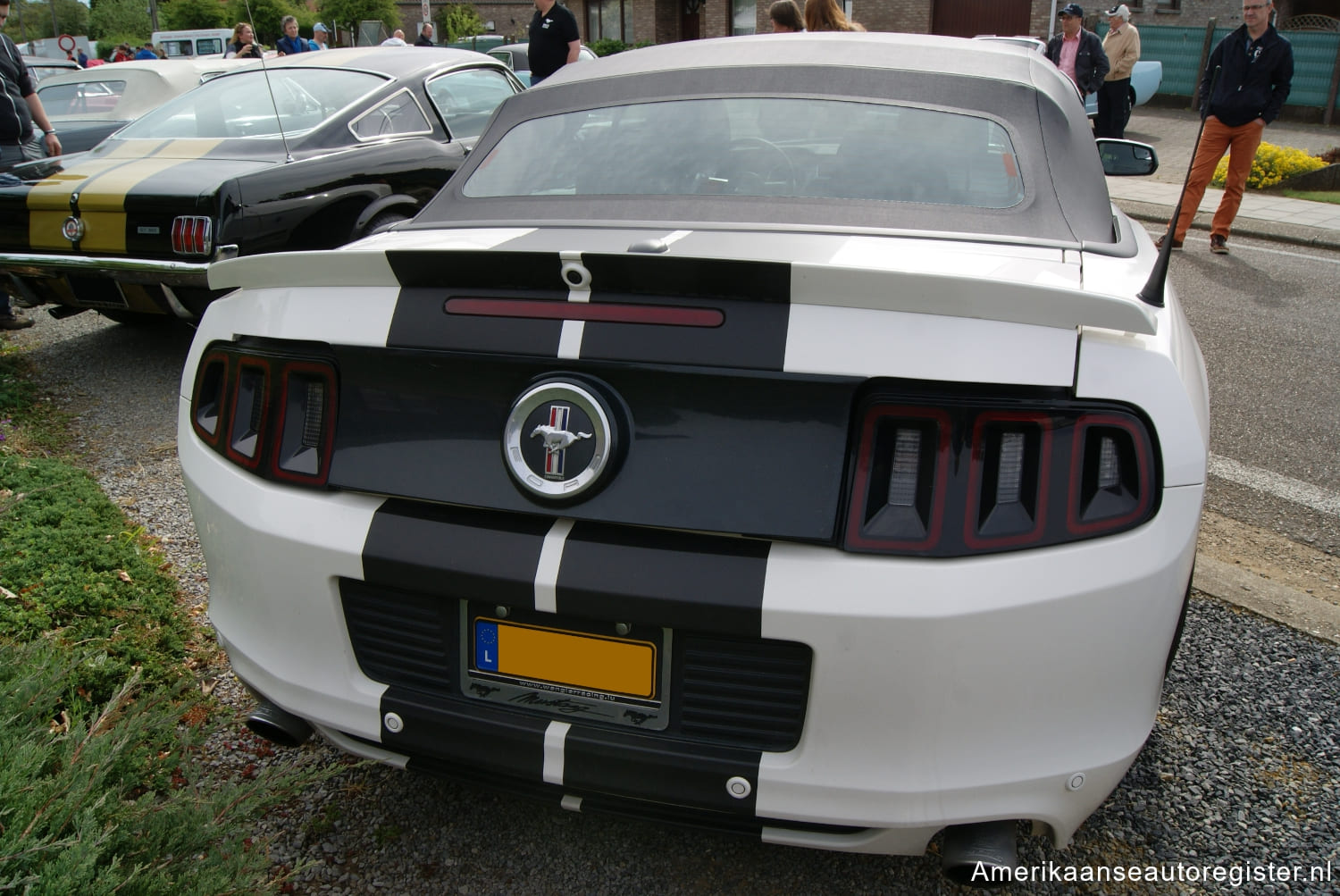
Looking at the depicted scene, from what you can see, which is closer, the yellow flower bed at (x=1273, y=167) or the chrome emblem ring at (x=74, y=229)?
the chrome emblem ring at (x=74, y=229)

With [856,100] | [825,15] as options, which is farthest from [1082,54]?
[856,100]

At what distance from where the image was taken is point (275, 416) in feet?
6.33

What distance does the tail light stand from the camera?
187cm

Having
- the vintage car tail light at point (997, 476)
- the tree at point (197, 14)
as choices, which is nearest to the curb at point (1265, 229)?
the vintage car tail light at point (997, 476)

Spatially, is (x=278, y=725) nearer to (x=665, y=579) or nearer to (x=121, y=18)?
(x=665, y=579)

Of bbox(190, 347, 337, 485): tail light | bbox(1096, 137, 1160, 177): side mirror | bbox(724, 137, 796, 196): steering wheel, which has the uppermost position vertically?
bbox(724, 137, 796, 196): steering wheel

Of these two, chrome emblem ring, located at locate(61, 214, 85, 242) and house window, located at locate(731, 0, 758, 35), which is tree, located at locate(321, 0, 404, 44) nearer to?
house window, located at locate(731, 0, 758, 35)

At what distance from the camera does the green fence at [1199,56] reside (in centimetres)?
1692

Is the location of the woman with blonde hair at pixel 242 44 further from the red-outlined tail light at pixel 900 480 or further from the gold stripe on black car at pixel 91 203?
the red-outlined tail light at pixel 900 480

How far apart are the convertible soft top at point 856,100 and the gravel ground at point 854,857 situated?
124cm

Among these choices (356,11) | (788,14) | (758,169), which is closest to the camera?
(758,169)

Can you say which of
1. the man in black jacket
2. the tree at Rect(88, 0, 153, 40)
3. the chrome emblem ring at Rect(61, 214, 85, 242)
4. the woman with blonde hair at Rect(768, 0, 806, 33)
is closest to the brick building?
the man in black jacket

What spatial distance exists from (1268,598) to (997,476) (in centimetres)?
200

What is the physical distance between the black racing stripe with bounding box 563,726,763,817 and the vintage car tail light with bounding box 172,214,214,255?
380 centimetres
